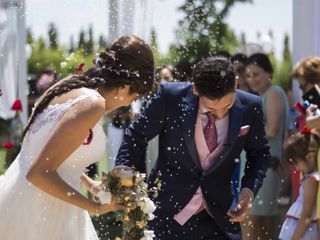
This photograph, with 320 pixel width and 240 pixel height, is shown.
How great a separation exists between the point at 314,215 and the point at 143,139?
2114 mm

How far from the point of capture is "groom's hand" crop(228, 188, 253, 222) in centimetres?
465

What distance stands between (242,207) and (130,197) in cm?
96

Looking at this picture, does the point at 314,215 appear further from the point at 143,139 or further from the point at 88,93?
the point at 88,93

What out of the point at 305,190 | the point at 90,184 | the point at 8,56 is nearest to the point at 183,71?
the point at 305,190

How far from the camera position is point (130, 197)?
392 centimetres

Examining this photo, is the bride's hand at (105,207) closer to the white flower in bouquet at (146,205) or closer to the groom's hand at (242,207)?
the white flower in bouquet at (146,205)

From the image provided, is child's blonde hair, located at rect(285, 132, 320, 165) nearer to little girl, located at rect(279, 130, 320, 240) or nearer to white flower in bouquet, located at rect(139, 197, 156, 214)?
little girl, located at rect(279, 130, 320, 240)

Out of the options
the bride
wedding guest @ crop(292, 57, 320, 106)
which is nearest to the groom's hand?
the bride

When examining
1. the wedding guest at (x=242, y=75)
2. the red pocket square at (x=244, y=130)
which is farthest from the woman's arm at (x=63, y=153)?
the wedding guest at (x=242, y=75)

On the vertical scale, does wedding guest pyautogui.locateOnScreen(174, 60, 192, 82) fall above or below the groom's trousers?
above

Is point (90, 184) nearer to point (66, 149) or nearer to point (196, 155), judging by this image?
point (196, 155)

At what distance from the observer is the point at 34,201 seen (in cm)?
392

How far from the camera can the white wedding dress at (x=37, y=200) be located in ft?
12.8

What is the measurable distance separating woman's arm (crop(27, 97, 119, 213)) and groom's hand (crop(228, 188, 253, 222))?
3.68 ft
